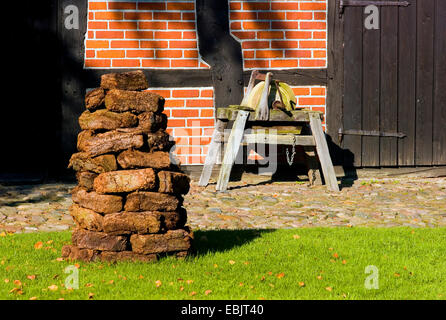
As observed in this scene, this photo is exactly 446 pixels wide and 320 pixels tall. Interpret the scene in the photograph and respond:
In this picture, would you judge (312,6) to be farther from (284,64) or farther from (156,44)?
(156,44)

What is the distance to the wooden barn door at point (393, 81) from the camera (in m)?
8.00

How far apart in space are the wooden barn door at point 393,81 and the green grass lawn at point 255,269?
3159 millimetres

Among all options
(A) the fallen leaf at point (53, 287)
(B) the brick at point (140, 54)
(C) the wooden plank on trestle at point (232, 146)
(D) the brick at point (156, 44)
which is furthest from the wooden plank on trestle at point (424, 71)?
(A) the fallen leaf at point (53, 287)

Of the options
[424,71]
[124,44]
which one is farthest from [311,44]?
[124,44]

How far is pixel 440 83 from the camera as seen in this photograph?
8164 mm

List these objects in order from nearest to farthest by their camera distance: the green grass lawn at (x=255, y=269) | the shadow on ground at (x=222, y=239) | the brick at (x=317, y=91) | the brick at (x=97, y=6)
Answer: the green grass lawn at (x=255, y=269) < the shadow on ground at (x=222, y=239) < the brick at (x=97, y=6) < the brick at (x=317, y=91)

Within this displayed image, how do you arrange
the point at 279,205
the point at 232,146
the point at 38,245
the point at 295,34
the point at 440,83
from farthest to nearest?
the point at 440,83, the point at 295,34, the point at 232,146, the point at 279,205, the point at 38,245

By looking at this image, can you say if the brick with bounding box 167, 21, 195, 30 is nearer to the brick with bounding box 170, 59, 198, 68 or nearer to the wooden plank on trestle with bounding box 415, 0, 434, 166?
the brick with bounding box 170, 59, 198, 68

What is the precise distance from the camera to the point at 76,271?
395 centimetres

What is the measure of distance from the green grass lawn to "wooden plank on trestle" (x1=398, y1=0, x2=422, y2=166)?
10.9 ft

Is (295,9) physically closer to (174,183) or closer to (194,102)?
(194,102)

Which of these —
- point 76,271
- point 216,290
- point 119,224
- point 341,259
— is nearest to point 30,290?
point 76,271

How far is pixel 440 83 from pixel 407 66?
519mm

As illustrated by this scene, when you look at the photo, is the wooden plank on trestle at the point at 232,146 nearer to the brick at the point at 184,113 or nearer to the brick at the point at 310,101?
the brick at the point at 184,113
